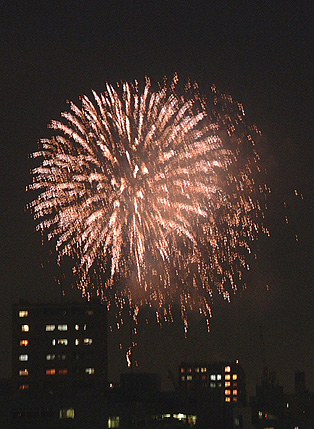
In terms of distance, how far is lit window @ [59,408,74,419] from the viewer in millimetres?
82125

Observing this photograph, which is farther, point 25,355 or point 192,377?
point 192,377

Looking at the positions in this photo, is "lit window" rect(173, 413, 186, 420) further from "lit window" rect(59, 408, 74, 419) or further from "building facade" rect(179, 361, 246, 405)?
"building facade" rect(179, 361, 246, 405)

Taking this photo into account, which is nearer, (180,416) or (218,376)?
(180,416)

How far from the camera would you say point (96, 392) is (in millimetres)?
84812

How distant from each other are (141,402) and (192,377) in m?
112

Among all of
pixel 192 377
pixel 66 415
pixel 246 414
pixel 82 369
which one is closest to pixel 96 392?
pixel 66 415

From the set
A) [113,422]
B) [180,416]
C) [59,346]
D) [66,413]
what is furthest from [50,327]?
[113,422]

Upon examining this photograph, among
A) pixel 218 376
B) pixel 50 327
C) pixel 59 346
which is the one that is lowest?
pixel 218 376

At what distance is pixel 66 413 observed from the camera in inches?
3238

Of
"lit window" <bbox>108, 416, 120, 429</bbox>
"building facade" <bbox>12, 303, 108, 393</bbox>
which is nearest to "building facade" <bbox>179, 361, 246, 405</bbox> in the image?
"building facade" <bbox>12, 303, 108, 393</bbox>

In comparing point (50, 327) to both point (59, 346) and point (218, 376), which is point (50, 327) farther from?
point (218, 376)

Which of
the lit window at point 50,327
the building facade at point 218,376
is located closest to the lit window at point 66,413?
the lit window at point 50,327

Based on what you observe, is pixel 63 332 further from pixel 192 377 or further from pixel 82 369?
pixel 192 377

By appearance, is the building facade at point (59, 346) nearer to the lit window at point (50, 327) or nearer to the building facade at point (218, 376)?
the lit window at point (50, 327)
